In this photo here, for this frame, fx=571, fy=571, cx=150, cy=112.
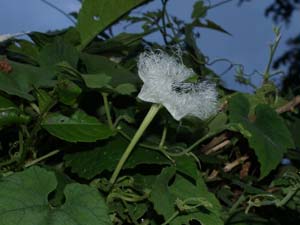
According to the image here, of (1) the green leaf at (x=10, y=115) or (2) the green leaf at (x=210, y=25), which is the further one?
(2) the green leaf at (x=210, y=25)

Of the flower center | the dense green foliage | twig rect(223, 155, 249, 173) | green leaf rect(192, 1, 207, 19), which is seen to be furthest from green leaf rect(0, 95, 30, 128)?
green leaf rect(192, 1, 207, 19)

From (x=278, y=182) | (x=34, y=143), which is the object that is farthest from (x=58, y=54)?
(x=278, y=182)

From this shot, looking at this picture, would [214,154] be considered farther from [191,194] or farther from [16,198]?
[16,198]

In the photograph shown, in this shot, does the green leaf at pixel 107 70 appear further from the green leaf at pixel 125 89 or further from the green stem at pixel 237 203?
the green stem at pixel 237 203

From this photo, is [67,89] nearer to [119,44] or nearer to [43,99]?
[43,99]

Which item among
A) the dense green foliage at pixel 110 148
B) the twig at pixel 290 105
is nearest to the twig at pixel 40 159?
the dense green foliage at pixel 110 148

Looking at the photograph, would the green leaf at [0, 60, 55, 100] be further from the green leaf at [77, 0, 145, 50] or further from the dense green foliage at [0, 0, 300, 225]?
the green leaf at [77, 0, 145, 50]
